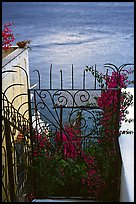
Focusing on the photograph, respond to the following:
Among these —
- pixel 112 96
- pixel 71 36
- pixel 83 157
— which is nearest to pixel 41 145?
pixel 83 157

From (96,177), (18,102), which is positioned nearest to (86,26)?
(18,102)

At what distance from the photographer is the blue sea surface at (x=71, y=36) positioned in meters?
4.16

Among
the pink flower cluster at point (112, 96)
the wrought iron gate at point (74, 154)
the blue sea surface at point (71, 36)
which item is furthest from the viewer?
the blue sea surface at point (71, 36)

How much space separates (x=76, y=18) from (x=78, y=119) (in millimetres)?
4070

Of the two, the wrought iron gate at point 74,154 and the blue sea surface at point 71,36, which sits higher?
the blue sea surface at point 71,36

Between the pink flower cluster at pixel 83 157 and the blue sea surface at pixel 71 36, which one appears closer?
the pink flower cluster at pixel 83 157

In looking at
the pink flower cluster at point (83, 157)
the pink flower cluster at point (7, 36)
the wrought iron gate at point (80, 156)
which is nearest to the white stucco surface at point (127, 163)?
the wrought iron gate at point (80, 156)

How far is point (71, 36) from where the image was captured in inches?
218

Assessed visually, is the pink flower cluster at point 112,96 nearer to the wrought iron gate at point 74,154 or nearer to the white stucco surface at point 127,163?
the wrought iron gate at point 74,154

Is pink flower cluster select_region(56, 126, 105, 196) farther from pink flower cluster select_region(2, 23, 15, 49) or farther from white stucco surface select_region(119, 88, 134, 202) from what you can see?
Result: pink flower cluster select_region(2, 23, 15, 49)

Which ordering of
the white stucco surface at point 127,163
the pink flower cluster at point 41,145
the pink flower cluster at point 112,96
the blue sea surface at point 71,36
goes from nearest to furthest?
the white stucco surface at point 127,163, the pink flower cluster at point 112,96, the pink flower cluster at point 41,145, the blue sea surface at point 71,36

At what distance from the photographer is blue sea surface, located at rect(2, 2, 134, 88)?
416 centimetres

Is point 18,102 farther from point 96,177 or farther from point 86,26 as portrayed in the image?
point 96,177

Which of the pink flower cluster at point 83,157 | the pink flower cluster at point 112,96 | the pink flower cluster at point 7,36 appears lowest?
the pink flower cluster at point 83,157
